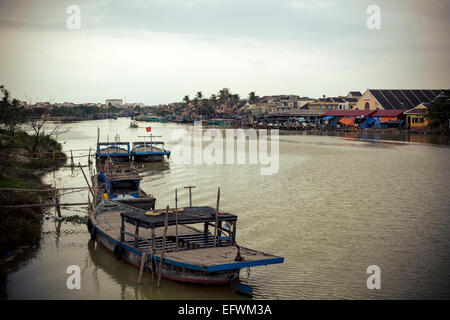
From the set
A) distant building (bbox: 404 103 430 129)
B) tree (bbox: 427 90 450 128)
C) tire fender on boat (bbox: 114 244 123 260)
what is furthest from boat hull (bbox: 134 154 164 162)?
distant building (bbox: 404 103 430 129)

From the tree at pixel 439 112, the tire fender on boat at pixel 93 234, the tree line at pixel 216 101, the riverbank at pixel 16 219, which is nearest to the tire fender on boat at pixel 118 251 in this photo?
the tire fender on boat at pixel 93 234

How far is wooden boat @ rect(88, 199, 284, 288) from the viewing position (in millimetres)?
11273

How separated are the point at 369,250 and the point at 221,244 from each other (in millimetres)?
5988

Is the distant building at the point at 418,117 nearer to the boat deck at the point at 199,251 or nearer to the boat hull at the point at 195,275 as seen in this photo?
the boat deck at the point at 199,251

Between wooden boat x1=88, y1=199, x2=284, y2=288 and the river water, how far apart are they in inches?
17.2

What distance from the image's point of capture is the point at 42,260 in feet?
48.0

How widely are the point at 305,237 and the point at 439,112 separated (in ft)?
174

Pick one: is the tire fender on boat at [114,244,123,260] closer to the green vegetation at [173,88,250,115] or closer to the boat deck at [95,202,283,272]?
the boat deck at [95,202,283,272]

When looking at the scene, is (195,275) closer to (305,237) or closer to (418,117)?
(305,237)

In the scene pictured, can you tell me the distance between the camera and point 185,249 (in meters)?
12.5

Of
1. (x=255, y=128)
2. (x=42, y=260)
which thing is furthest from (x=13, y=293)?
(x=255, y=128)

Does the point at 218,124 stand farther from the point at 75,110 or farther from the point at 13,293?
the point at 13,293

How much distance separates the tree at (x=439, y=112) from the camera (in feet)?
202

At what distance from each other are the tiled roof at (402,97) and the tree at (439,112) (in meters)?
15.3
